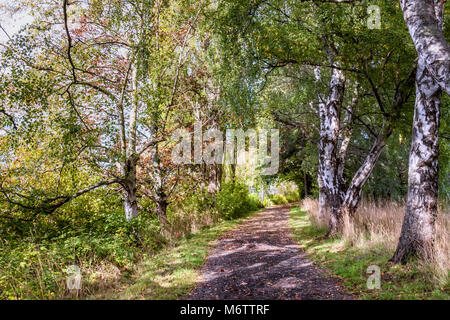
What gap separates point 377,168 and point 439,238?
338 inches

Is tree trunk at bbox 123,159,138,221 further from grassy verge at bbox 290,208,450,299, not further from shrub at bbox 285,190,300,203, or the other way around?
shrub at bbox 285,190,300,203

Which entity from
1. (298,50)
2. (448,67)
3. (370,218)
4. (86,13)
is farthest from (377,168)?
(86,13)

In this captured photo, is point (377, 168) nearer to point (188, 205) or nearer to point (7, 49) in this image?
point (188, 205)

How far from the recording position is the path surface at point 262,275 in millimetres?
4418

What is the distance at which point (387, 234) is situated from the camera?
5.90 metres

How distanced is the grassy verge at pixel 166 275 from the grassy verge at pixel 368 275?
288cm

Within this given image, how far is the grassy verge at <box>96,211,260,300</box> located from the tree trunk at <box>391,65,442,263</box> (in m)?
3.97

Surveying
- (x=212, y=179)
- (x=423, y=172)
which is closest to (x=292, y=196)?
(x=212, y=179)

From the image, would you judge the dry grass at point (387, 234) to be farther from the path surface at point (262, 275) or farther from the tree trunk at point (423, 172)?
the path surface at point (262, 275)

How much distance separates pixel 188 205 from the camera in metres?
A: 12.0

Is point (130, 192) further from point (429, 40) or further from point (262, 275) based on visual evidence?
point (429, 40)

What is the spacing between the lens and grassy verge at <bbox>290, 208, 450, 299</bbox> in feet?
12.4

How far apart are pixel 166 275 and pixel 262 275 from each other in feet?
6.51

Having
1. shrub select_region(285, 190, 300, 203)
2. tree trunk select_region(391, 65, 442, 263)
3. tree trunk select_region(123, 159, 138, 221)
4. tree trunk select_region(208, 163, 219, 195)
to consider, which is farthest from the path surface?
shrub select_region(285, 190, 300, 203)
